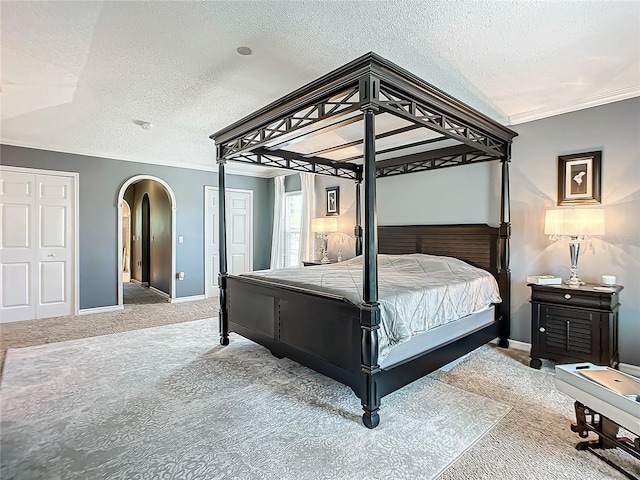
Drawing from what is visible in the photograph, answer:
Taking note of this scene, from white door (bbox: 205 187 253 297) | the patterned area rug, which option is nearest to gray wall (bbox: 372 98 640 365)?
the patterned area rug

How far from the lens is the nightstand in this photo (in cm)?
289

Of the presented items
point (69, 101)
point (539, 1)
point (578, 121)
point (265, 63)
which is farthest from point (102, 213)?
point (578, 121)

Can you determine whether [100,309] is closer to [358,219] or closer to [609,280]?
[358,219]

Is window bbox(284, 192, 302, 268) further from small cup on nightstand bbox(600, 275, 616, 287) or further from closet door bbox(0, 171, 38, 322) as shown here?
small cup on nightstand bbox(600, 275, 616, 287)

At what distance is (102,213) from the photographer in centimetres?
550

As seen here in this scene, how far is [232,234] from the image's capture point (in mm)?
7133

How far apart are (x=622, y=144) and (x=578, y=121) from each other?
0.45 metres

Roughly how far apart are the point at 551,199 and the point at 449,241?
118cm

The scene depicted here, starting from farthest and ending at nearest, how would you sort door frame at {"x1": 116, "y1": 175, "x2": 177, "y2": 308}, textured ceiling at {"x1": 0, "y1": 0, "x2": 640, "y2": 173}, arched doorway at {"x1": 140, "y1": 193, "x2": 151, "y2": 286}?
arched doorway at {"x1": 140, "y1": 193, "x2": 151, "y2": 286}, door frame at {"x1": 116, "y1": 175, "x2": 177, "y2": 308}, textured ceiling at {"x1": 0, "y1": 0, "x2": 640, "y2": 173}

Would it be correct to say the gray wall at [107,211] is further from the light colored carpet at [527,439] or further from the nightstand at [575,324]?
the nightstand at [575,324]

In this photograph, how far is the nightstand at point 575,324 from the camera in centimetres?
289

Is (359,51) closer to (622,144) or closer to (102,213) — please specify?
(622,144)

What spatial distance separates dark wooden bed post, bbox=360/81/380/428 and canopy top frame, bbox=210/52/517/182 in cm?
Answer: 14

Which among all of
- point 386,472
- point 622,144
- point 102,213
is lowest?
point 386,472
